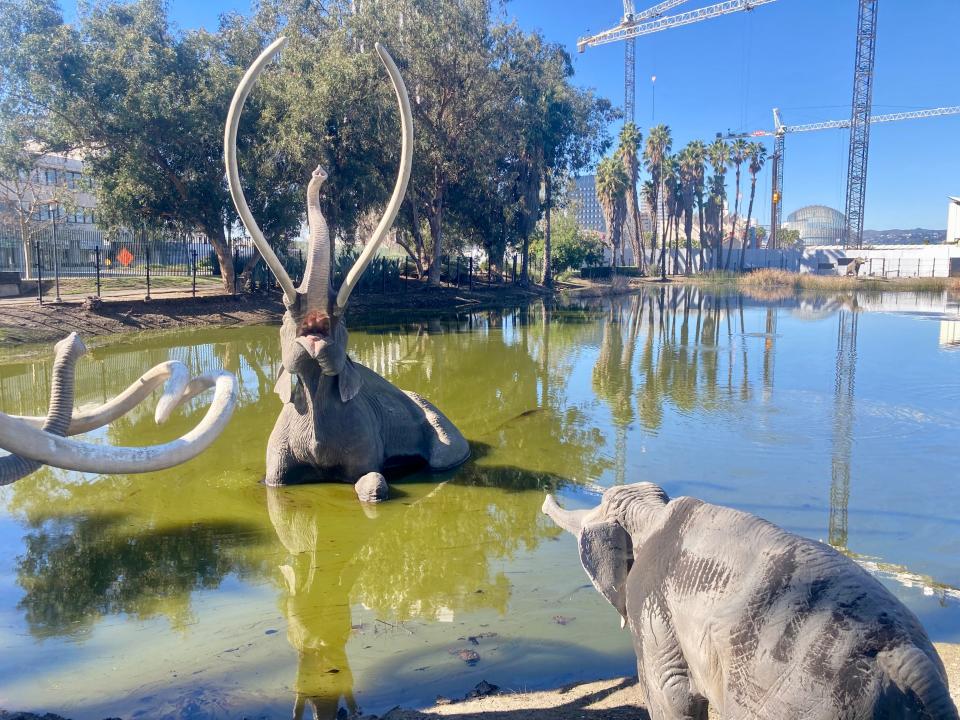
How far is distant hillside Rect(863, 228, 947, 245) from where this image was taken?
13438 cm

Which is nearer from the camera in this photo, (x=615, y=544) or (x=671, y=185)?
(x=615, y=544)

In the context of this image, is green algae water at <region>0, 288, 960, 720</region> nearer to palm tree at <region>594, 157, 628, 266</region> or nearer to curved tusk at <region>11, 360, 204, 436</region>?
curved tusk at <region>11, 360, 204, 436</region>

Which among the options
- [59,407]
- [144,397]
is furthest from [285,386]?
[59,407]

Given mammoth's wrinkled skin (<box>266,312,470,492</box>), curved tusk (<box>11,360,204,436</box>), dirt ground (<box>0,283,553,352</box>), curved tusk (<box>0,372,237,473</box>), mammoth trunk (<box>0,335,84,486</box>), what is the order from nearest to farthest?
curved tusk (<box>0,372,237,473</box>) < mammoth trunk (<box>0,335,84,486</box>) < curved tusk (<box>11,360,204,436</box>) < mammoth's wrinkled skin (<box>266,312,470,492</box>) < dirt ground (<box>0,283,553,352</box>)

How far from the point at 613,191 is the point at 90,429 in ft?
165

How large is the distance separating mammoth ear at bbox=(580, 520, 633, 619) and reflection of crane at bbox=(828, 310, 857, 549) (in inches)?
139

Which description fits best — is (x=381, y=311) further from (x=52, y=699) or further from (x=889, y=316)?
(x=52, y=699)

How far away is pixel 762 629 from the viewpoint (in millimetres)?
2051

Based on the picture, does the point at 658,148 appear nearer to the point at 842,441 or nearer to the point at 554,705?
the point at 842,441

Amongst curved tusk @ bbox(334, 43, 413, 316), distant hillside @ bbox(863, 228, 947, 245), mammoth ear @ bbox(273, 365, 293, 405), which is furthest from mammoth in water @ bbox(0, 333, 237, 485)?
distant hillside @ bbox(863, 228, 947, 245)

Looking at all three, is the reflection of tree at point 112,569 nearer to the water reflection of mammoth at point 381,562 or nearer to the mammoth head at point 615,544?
the water reflection of mammoth at point 381,562

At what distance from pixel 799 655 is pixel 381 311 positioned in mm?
24406

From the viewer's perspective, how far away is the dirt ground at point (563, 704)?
3332 mm

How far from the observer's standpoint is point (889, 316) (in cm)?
2578
